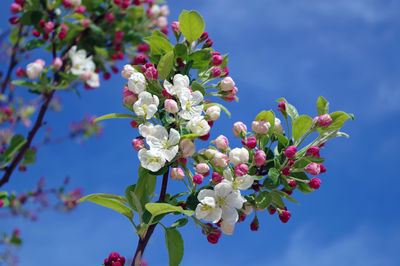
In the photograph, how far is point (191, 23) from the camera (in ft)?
5.05

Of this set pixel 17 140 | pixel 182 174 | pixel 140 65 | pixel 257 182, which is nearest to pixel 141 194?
pixel 182 174

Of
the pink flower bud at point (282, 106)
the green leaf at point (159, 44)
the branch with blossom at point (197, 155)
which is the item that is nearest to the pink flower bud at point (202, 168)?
the branch with blossom at point (197, 155)

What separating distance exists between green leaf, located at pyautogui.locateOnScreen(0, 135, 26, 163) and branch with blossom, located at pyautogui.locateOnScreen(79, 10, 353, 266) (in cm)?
161

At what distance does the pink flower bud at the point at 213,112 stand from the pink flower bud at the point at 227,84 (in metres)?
0.17

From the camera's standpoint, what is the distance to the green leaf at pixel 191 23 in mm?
1529

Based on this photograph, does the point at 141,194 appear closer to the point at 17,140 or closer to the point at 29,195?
the point at 17,140

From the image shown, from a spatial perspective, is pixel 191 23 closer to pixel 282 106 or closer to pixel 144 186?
pixel 282 106

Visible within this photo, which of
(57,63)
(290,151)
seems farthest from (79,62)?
(290,151)

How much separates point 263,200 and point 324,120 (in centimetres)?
36

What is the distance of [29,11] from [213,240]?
2.36 m

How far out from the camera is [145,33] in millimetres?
3525

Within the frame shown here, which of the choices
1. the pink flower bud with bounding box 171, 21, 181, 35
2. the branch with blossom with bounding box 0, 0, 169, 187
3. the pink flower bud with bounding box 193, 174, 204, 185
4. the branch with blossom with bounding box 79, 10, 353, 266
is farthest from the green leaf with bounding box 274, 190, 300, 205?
the branch with blossom with bounding box 0, 0, 169, 187

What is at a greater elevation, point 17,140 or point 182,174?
point 17,140

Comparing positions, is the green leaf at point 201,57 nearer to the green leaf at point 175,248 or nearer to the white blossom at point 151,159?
the white blossom at point 151,159
